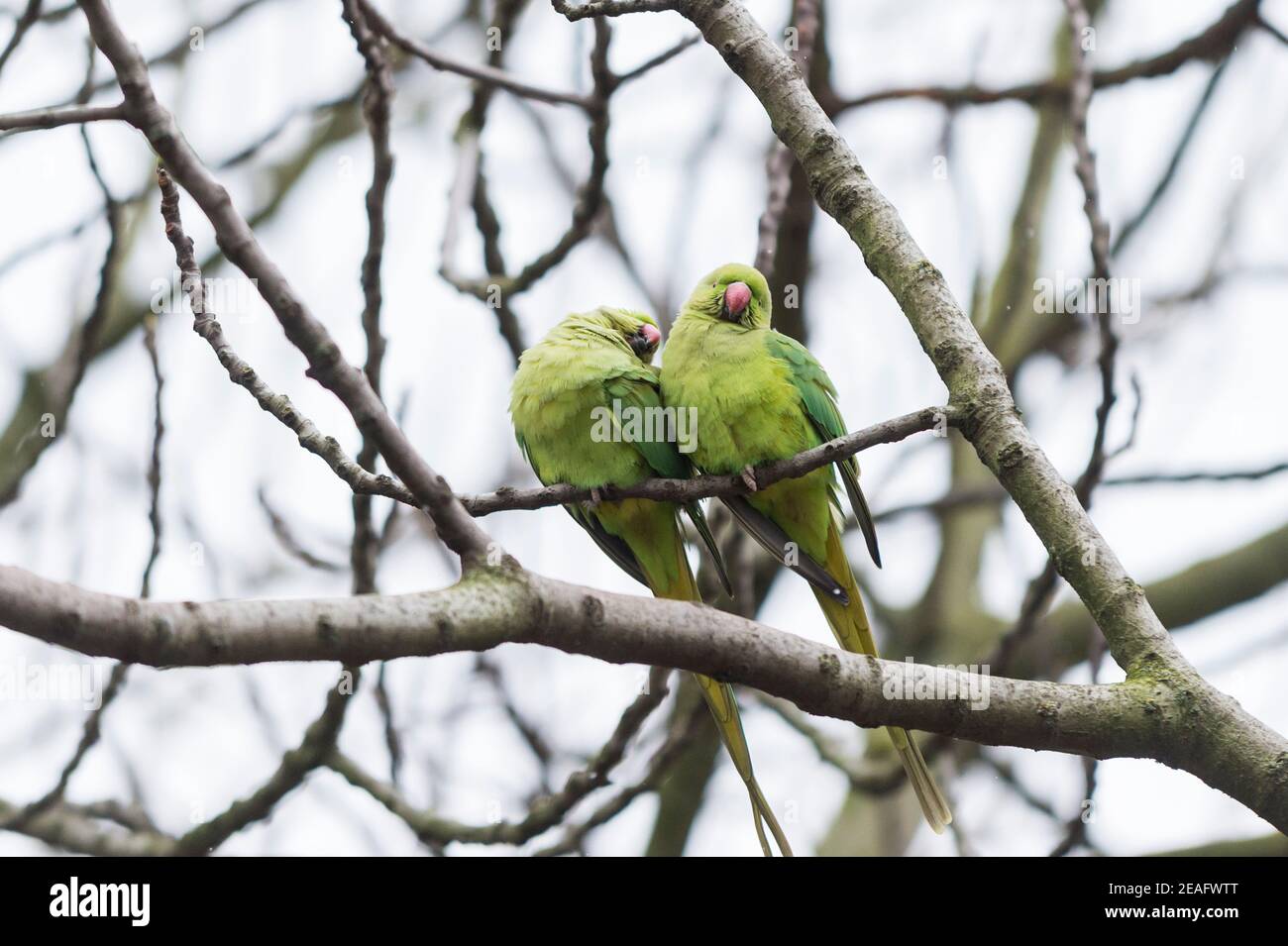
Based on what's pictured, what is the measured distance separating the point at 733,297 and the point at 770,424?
0.66 meters

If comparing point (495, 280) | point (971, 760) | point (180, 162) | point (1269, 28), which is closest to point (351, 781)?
point (495, 280)

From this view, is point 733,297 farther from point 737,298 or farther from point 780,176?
point 780,176

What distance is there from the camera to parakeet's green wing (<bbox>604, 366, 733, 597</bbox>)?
4.60 meters

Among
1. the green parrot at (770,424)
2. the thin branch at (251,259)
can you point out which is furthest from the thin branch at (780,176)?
the thin branch at (251,259)

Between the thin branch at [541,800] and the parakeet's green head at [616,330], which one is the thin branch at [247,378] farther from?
the parakeet's green head at [616,330]

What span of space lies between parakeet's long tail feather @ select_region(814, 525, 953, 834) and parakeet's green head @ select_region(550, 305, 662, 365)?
1.19m

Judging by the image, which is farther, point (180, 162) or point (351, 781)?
point (351, 781)

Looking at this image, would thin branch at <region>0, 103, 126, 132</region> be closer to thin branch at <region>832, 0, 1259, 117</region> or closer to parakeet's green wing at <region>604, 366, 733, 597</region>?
parakeet's green wing at <region>604, 366, 733, 597</region>

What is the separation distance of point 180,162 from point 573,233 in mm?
3104

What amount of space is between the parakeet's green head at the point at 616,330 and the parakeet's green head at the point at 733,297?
20cm

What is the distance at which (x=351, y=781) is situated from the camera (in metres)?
4.68

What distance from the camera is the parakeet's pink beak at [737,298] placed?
4984 millimetres
